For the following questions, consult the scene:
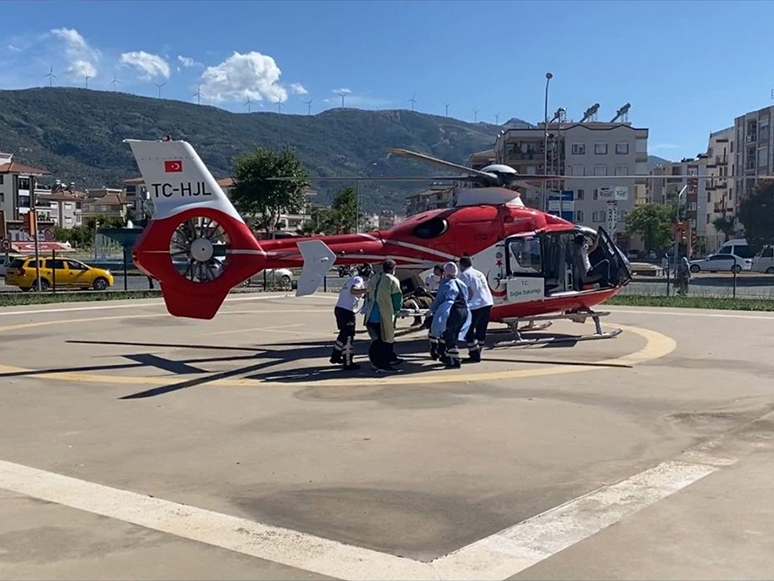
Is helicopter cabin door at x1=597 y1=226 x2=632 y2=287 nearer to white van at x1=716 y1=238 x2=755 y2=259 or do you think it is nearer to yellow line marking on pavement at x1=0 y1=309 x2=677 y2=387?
yellow line marking on pavement at x1=0 y1=309 x2=677 y2=387

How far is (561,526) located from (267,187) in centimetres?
6217

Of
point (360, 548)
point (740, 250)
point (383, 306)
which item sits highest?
point (740, 250)

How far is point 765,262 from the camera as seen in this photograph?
54.9 m

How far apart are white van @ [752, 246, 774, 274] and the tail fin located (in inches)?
1892

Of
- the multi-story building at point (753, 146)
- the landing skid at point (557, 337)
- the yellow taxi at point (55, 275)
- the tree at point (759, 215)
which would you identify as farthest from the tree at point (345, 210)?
the landing skid at point (557, 337)

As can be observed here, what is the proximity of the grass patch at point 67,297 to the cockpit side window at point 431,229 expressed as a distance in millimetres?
17497

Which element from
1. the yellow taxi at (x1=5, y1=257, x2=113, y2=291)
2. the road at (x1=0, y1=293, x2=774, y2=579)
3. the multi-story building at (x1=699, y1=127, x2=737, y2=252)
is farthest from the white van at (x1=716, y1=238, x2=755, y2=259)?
the road at (x1=0, y1=293, x2=774, y2=579)

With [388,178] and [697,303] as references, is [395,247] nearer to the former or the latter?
[388,178]

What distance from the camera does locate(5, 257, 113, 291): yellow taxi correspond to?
124 ft

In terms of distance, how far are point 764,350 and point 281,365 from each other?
9.53 meters

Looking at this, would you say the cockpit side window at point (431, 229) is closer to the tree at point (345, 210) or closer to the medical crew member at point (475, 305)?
the medical crew member at point (475, 305)

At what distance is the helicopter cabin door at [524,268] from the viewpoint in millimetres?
17281

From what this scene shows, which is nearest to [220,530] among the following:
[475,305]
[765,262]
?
[475,305]

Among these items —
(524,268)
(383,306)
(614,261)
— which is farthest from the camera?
(614,261)
